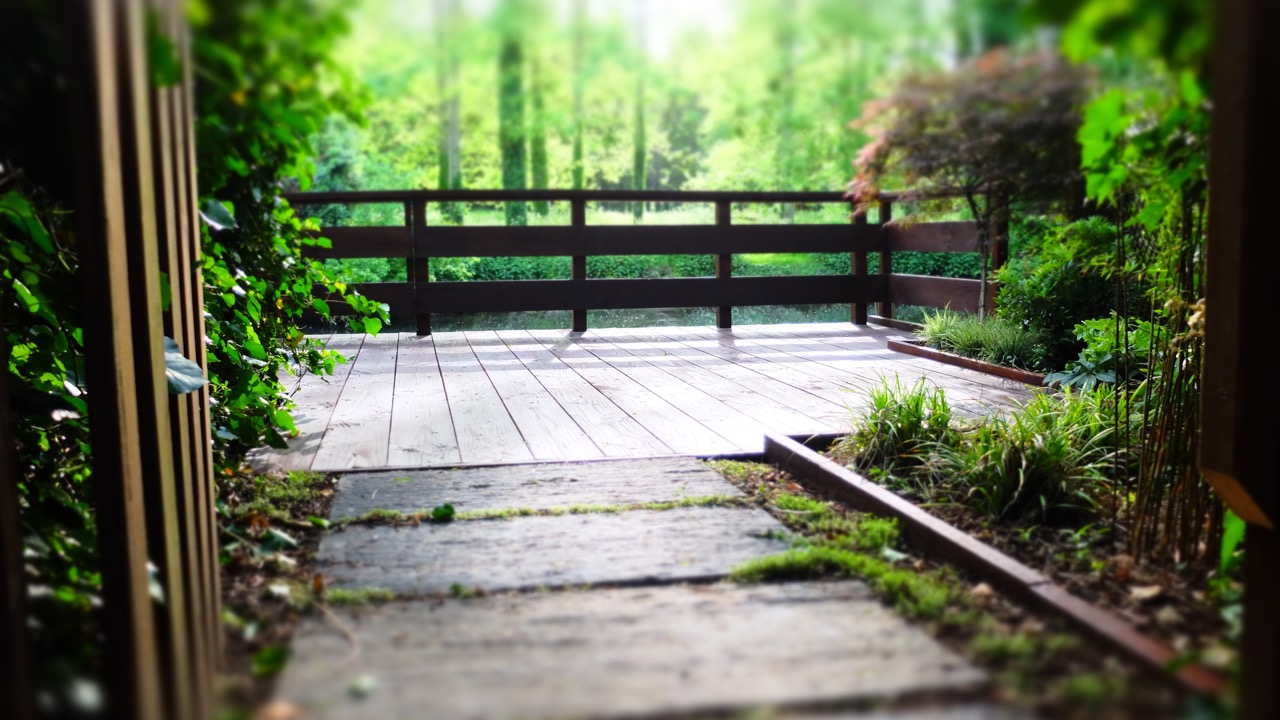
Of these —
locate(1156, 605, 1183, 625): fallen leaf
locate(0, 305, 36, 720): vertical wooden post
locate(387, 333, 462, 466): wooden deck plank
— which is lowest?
locate(1156, 605, 1183, 625): fallen leaf

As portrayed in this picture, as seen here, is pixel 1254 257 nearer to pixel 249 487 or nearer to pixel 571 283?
pixel 249 487

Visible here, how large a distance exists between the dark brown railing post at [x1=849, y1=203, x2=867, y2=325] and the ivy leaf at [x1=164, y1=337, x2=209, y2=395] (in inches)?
197

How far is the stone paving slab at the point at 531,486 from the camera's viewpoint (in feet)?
7.70

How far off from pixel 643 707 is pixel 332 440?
83.8 inches

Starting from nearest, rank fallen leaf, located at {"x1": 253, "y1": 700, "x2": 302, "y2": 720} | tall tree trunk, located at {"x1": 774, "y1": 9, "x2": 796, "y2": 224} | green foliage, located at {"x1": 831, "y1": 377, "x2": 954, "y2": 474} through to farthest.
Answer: fallen leaf, located at {"x1": 253, "y1": 700, "x2": 302, "y2": 720}, tall tree trunk, located at {"x1": 774, "y1": 9, "x2": 796, "y2": 224}, green foliage, located at {"x1": 831, "y1": 377, "x2": 954, "y2": 474}

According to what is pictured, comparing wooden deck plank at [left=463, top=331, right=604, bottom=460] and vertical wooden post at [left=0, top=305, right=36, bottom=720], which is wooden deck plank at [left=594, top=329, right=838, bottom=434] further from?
vertical wooden post at [left=0, top=305, right=36, bottom=720]

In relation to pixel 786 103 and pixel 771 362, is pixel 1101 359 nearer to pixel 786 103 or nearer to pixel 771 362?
pixel 771 362

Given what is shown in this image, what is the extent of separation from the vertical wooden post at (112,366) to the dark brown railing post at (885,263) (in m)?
5.41

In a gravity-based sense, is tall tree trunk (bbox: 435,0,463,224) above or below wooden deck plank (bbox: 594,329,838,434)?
above

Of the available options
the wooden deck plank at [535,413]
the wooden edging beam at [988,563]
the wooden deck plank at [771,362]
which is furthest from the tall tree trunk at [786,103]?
the wooden deck plank at [771,362]

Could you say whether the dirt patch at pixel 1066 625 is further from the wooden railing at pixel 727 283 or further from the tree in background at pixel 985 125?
the wooden railing at pixel 727 283

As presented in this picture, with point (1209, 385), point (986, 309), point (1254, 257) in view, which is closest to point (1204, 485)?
point (1209, 385)

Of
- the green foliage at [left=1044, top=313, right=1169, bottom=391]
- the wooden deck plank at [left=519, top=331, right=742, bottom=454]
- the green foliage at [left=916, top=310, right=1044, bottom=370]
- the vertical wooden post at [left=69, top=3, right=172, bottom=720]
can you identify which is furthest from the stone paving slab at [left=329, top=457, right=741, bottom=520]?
the green foliage at [left=916, top=310, right=1044, bottom=370]

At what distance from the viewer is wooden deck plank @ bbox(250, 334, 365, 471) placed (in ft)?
8.94
